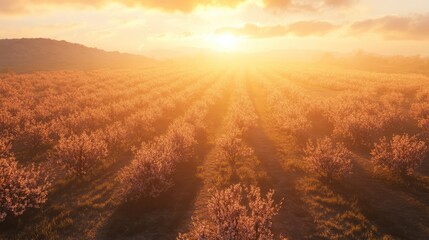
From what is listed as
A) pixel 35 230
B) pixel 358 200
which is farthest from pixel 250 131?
pixel 35 230

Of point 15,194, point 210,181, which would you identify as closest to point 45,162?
point 15,194

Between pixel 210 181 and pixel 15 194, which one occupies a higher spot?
pixel 15 194

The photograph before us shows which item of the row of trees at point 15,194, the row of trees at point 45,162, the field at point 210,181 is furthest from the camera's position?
the row of trees at point 45,162

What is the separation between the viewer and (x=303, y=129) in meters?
27.8

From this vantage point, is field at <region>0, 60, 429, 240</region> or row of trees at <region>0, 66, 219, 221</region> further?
row of trees at <region>0, 66, 219, 221</region>

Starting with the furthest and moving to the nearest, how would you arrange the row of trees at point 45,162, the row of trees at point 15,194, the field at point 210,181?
the row of trees at point 45,162 < the row of trees at point 15,194 < the field at point 210,181

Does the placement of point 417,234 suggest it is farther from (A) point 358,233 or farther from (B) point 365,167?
(B) point 365,167

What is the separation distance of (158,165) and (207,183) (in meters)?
3.34

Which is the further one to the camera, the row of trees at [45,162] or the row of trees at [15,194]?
the row of trees at [45,162]

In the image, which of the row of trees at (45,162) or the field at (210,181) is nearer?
the field at (210,181)

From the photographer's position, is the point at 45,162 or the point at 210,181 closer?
the point at 210,181

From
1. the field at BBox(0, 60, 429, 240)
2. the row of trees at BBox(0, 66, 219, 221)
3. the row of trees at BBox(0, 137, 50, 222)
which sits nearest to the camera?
the field at BBox(0, 60, 429, 240)

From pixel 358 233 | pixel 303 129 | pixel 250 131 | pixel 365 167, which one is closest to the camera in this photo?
pixel 358 233

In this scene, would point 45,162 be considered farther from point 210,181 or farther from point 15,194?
point 210,181
